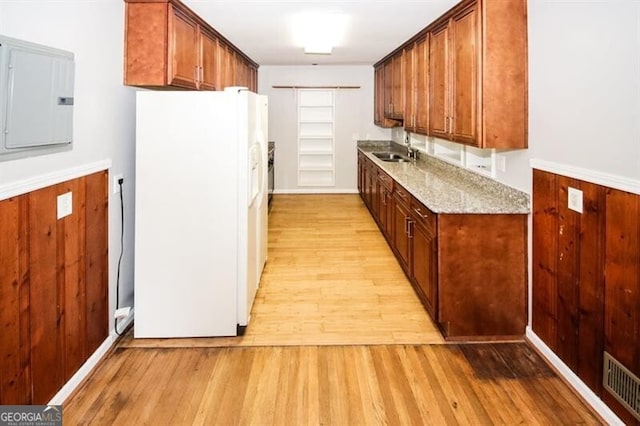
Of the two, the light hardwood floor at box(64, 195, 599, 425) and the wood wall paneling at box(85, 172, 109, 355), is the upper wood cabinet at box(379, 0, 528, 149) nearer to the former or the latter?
the light hardwood floor at box(64, 195, 599, 425)

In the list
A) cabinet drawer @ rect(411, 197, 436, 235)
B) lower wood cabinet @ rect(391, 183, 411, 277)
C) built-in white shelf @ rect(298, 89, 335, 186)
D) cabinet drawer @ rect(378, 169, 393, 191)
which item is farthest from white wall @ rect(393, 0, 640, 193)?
built-in white shelf @ rect(298, 89, 335, 186)

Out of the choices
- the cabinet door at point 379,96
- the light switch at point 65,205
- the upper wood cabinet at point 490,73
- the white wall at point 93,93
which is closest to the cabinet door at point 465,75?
the upper wood cabinet at point 490,73

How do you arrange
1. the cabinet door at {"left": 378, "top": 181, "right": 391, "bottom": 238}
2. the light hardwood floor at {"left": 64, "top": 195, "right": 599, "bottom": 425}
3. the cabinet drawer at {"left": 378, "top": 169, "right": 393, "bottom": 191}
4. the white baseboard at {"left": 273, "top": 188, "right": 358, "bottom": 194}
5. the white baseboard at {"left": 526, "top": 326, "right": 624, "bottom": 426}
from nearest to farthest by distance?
1. the white baseboard at {"left": 526, "top": 326, "right": 624, "bottom": 426}
2. the light hardwood floor at {"left": 64, "top": 195, "right": 599, "bottom": 425}
3. the cabinet drawer at {"left": 378, "top": 169, "right": 393, "bottom": 191}
4. the cabinet door at {"left": 378, "top": 181, "right": 391, "bottom": 238}
5. the white baseboard at {"left": 273, "top": 188, "right": 358, "bottom": 194}

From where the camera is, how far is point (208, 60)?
4.43 meters

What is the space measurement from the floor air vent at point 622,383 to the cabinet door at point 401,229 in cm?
193

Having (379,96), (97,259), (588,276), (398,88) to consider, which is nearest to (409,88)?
(398,88)

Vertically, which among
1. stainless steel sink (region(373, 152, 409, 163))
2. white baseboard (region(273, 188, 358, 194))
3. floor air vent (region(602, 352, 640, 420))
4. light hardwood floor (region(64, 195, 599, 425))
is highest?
stainless steel sink (region(373, 152, 409, 163))

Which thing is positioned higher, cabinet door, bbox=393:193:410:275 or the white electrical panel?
the white electrical panel

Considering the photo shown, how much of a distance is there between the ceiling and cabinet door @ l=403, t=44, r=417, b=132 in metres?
0.19

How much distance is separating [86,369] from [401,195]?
2916 millimetres

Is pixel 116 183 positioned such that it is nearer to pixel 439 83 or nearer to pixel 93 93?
pixel 93 93

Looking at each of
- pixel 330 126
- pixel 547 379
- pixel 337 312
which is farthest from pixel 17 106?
→ pixel 330 126

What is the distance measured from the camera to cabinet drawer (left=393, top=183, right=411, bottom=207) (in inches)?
154

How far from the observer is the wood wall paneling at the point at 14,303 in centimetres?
179
